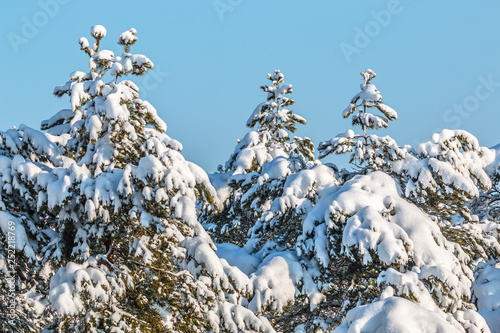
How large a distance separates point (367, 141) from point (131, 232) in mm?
5966

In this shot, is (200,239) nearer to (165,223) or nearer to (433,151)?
(165,223)

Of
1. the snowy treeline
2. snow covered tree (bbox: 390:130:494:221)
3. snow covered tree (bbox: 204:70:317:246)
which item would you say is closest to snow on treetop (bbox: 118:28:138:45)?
the snowy treeline

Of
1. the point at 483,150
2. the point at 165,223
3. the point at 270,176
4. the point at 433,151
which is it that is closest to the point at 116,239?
the point at 165,223

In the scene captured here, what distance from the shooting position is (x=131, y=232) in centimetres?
905

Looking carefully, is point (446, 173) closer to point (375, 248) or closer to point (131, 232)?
point (375, 248)

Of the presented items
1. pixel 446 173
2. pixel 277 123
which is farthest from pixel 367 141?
pixel 277 123

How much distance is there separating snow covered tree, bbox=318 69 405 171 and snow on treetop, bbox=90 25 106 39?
208 inches

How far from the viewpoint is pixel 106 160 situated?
920cm

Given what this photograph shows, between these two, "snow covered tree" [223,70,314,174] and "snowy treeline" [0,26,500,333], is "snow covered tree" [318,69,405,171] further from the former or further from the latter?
"snow covered tree" [223,70,314,174]

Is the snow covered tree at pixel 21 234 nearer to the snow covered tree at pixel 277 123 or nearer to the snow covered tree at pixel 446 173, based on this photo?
the snow covered tree at pixel 446 173

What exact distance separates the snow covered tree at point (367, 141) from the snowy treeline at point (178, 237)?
0.58 meters

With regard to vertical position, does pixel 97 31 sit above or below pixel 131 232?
above

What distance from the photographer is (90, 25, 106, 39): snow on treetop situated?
1065 centimetres

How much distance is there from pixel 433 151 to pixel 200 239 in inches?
211
